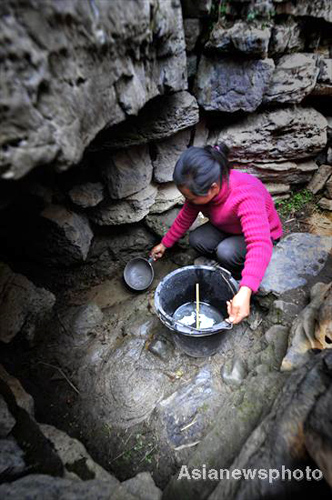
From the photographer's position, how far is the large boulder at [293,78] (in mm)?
2684

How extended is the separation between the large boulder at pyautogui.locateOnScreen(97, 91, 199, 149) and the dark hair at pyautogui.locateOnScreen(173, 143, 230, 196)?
25.4 inches

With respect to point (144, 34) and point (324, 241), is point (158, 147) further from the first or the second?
point (324, 241)

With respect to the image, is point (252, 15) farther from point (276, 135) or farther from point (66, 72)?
point (66, 72)

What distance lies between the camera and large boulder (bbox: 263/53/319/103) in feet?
8.80

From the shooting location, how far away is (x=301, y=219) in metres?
3.46

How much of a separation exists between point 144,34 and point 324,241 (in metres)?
2.29

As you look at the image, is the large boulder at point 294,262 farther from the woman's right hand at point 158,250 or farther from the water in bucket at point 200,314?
the woman's right hand at point 158,250

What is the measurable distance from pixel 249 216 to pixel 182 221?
796 mm

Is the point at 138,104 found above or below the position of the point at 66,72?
below

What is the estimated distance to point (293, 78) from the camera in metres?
2.73

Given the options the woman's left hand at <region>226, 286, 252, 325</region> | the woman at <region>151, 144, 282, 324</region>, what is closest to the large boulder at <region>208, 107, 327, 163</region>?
the woman at <region>151, 144, 282, 324</region>

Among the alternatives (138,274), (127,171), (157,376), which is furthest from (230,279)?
(127,171)

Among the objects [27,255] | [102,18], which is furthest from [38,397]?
[102,18]

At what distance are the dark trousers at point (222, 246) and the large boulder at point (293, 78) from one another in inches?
53.6
